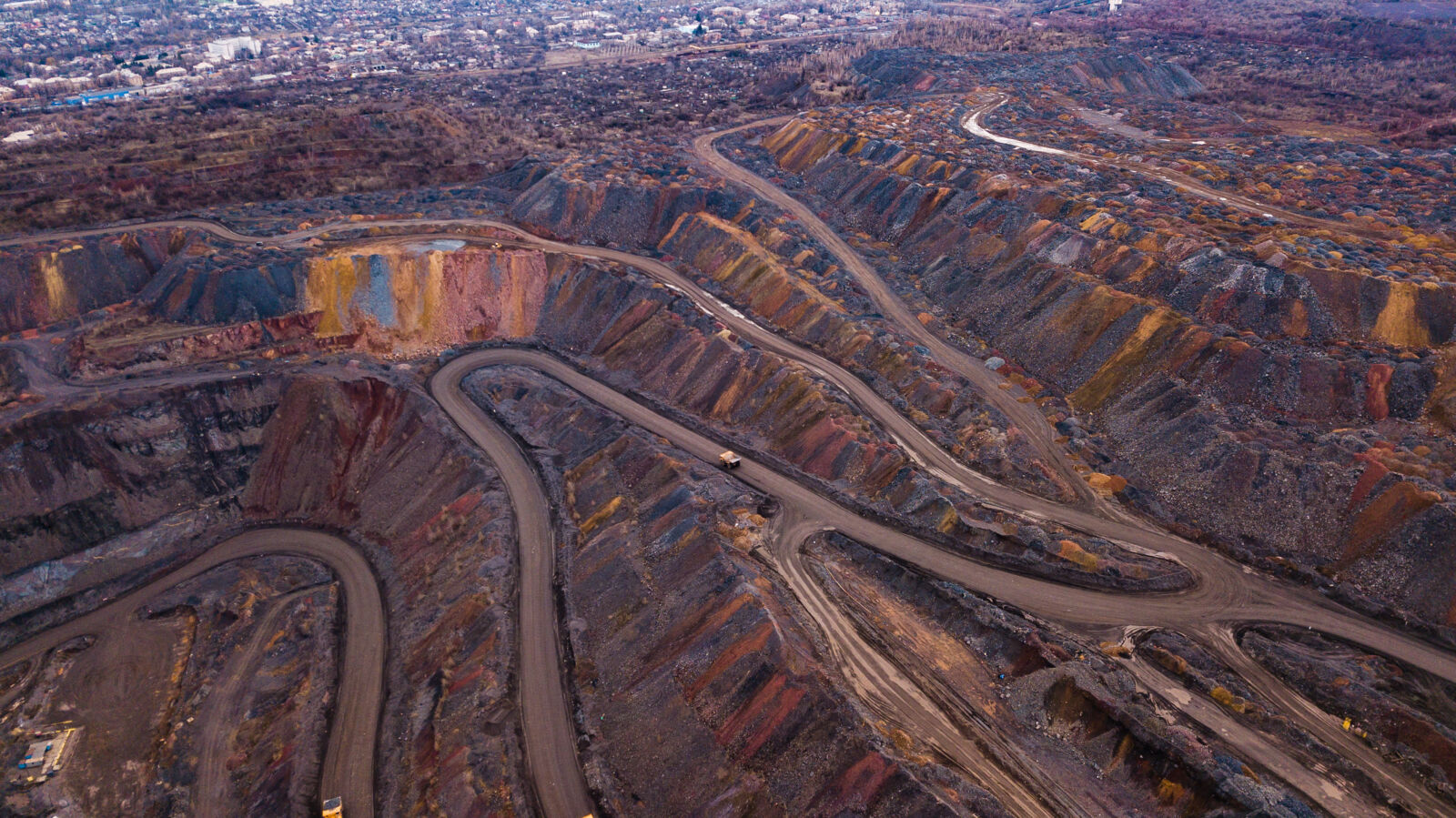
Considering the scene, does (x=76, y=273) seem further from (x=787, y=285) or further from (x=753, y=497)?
(x=753, y=497)

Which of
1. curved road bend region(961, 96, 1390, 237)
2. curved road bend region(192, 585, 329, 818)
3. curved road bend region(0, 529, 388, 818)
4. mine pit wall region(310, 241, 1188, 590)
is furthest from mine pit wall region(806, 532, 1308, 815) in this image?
curved road bend region(961, 96, 1390, 237)

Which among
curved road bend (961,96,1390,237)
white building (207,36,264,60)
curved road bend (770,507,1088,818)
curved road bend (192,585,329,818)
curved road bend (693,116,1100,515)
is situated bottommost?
curved road bend (192,585,329,818)

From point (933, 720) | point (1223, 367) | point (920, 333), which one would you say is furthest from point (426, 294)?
point (1223, 367)

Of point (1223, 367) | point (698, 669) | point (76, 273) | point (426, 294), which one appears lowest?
point (698, 669)

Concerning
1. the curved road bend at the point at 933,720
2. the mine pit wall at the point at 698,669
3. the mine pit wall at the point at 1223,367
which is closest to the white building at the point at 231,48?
the mine pit wall at the point at 1223,367

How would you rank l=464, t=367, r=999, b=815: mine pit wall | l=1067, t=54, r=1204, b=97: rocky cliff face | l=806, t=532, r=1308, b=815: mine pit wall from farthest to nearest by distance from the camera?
l=1067, t=54, r=1204, b=97: rocky cliff face < l=464, t=367, r=999, b=815: mine pit wall < l=806, t=532, r=1308, b=815: mine pit wall

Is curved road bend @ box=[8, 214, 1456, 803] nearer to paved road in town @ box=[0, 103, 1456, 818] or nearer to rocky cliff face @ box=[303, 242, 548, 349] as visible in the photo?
paved road in town @ box=[0, 103, 1456, 818]

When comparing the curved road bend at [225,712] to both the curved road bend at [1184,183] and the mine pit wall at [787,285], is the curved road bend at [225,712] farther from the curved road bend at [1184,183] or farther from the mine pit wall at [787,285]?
the curved road bend at [1184,183]
